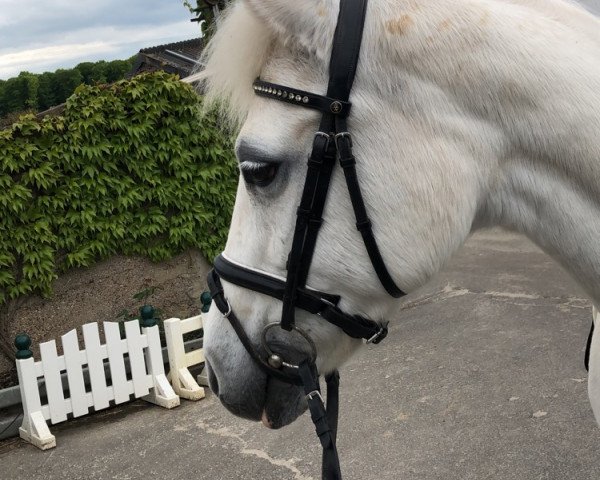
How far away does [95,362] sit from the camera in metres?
4.60

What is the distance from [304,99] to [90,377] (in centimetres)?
373

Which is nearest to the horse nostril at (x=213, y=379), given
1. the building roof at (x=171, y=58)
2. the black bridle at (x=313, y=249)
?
the black bridle at (x=313, y=249)

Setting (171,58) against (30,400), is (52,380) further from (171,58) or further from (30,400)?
(171,58)

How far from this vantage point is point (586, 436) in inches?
146

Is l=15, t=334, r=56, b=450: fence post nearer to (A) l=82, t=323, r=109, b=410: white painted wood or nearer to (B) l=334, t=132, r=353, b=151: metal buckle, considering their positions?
(A) l=82, t=323, r=109, b=410: white painted wood

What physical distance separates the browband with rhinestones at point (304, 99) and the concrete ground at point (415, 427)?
226cm

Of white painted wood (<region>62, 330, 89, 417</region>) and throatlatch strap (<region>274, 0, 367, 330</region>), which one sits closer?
throatlatch strap (<region>274, 0, 367, 330</region>)

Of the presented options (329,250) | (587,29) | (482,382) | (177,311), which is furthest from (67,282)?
(587,29)

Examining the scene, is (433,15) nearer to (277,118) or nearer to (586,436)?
(277,118)

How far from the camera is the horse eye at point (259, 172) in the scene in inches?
56.7

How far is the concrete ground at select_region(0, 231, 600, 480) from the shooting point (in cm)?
365

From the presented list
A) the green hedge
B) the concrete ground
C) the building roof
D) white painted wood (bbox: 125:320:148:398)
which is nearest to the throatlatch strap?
the concrete ground

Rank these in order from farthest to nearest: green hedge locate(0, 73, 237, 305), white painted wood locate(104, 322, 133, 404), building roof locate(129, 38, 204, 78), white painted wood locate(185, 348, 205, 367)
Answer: building roof locate(129, 38, 204, 78)
white painted wood locate(185, 348, 205, 367)
green hedge locate(0, 73, 237, 305)
white painted wood locate(104, 322, 133, 404)

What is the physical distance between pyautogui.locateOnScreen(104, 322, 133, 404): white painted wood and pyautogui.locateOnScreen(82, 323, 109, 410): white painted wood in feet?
0.21
